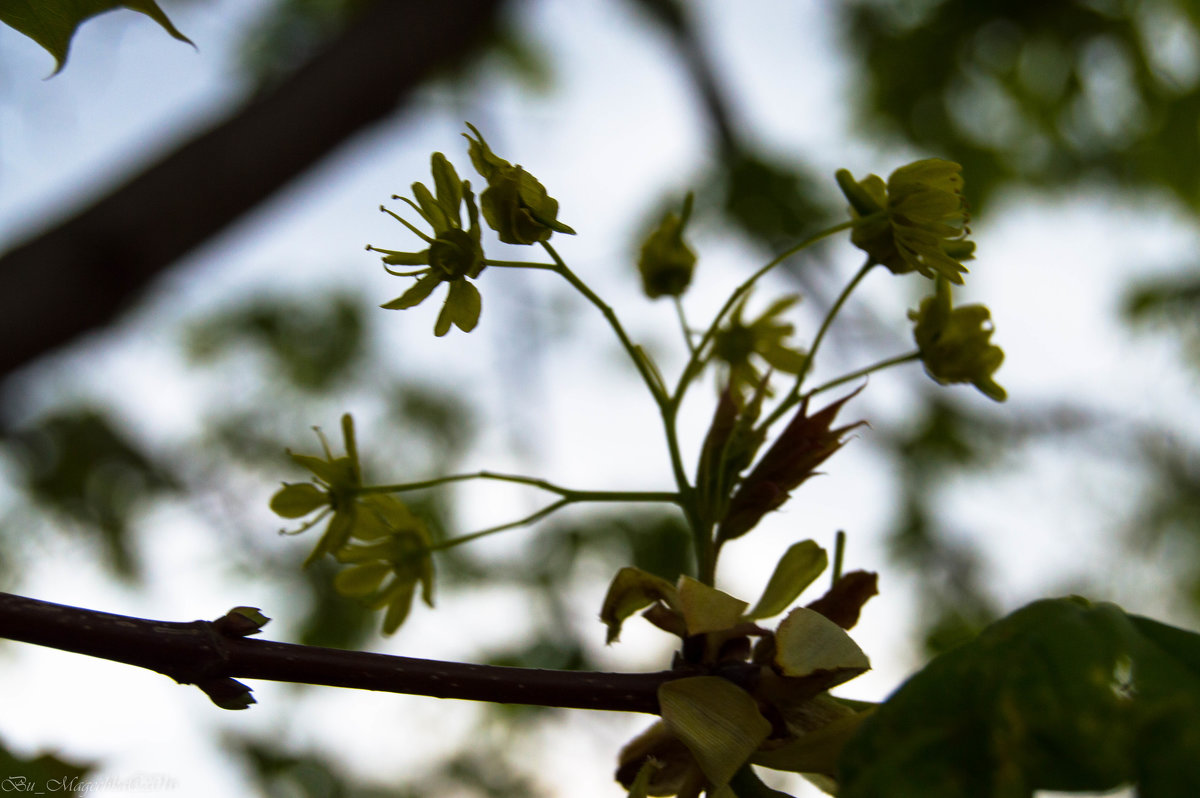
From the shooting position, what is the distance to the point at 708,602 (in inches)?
34.2

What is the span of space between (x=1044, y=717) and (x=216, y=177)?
2443 mm

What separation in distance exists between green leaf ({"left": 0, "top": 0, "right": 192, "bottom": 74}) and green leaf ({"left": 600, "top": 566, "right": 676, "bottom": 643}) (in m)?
0.65

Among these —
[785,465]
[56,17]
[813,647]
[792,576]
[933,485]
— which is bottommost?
[813,647]

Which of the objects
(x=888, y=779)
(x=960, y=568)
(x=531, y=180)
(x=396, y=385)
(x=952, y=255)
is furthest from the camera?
(x=396, y=385)

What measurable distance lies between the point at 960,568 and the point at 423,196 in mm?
3269

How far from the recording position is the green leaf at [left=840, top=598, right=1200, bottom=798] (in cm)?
62

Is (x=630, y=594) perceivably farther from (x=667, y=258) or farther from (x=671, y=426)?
(x=667, y=258)

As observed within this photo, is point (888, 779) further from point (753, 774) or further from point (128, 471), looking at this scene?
point (128, 471)

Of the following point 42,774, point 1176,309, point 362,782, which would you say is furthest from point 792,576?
point 362,782

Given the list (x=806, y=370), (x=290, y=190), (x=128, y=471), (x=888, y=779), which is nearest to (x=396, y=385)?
(x=128, y=471)

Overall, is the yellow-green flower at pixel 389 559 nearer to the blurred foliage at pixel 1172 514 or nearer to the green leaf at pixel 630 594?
the green leaf at pixel 630 594

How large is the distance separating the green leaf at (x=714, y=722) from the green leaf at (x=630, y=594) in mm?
92

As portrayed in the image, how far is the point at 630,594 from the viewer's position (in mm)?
908

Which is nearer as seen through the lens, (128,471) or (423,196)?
(423,196)
